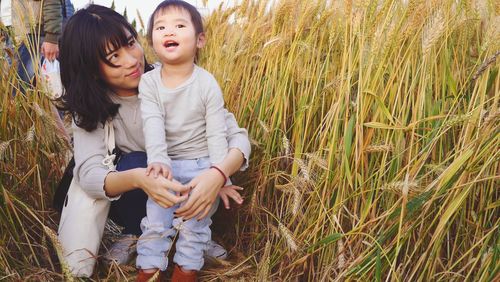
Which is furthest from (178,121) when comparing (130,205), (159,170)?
(130,205)

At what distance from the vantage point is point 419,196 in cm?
125

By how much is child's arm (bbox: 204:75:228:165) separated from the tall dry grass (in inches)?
7.5

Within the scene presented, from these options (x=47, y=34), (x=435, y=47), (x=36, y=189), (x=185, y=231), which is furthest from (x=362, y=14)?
(x=47, y=34)

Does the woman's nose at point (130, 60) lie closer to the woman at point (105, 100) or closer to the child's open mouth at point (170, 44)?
the woman at point (105, 100)

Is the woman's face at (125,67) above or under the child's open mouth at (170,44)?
under

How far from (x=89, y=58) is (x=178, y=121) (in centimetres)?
37

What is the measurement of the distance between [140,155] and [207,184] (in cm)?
36

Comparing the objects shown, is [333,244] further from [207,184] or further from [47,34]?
[47,34]

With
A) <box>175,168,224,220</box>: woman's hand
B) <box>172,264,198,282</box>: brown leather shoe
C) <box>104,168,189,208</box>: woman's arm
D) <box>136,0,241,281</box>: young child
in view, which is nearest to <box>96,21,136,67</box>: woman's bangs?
<box>136,0,241,281</box>: young child

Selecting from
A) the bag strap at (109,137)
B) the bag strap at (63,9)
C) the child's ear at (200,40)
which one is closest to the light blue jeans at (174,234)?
the bag strap at (109,137)

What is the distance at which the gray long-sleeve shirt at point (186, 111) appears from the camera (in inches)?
64.3

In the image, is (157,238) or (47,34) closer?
(157,238)

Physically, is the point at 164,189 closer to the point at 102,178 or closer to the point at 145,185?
the point at 145,185

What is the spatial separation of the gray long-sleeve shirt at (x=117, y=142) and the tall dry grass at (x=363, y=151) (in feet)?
0.41
